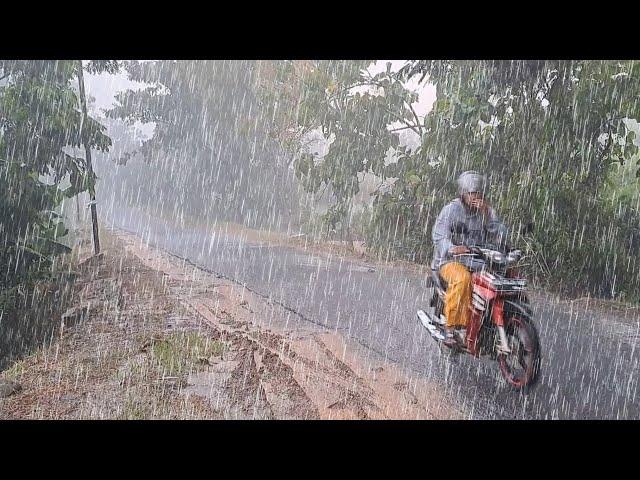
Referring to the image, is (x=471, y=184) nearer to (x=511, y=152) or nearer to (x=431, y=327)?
(x=431, y=327)

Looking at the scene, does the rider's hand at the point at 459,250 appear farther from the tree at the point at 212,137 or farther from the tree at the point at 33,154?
the tree at the point at 33,154

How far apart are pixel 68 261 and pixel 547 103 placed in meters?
5.97

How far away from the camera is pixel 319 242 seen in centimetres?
641

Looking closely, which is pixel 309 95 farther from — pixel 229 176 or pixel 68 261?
pixel 68 261

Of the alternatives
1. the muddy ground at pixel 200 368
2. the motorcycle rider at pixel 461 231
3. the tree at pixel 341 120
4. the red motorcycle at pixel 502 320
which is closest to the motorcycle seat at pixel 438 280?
the motorcycle rider at pixel 461 231

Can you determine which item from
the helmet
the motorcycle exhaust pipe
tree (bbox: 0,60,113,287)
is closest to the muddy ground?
the motorcycle exhaust pipe

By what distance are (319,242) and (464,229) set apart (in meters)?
3.15

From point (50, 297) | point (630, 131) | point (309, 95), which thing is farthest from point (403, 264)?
point (50, 297)

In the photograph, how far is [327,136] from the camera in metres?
6.96

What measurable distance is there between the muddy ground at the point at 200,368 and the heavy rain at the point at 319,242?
23 millimetres

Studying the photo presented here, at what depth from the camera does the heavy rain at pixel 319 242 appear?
3340 millimetres

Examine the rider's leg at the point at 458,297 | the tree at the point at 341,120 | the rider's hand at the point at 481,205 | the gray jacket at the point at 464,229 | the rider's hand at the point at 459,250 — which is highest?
the tree at the point at 341,120

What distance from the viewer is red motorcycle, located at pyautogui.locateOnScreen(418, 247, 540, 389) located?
9.49ft

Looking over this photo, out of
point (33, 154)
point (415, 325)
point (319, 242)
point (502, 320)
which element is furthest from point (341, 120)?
point (502, 320)
